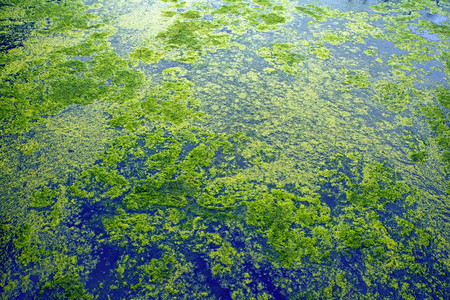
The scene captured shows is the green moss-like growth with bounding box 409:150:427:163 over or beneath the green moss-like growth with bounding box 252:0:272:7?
beneath

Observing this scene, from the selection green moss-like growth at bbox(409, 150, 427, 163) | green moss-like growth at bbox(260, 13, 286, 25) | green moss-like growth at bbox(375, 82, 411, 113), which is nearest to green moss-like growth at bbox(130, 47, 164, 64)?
green moss-like growth at bbox(260, 13, 286, 25)

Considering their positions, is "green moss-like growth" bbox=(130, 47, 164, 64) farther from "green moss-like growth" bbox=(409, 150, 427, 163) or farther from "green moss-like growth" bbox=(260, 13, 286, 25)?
"green moss-like growth" bbox=(409, 150, 427, 163)

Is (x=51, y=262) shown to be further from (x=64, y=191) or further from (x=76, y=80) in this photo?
(x=76, y=80)

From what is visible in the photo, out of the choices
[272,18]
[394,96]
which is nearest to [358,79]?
[394,96]

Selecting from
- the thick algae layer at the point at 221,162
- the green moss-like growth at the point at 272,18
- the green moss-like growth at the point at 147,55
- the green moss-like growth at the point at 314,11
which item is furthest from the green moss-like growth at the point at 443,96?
the green moss-like growth at the point at 147,55

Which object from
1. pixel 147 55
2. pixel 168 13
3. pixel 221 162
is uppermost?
pixel 168 13

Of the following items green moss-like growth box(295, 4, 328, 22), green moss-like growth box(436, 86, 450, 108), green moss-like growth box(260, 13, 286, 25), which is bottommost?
green moss-like growth box(436, 86, 450, 108)

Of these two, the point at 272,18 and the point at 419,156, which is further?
the point at 272,18

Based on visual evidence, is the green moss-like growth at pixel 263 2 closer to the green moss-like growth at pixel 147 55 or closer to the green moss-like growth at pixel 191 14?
the green moss-like growth at pixel 191 14

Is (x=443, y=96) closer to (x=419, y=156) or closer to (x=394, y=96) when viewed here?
(x=394, y=96)
